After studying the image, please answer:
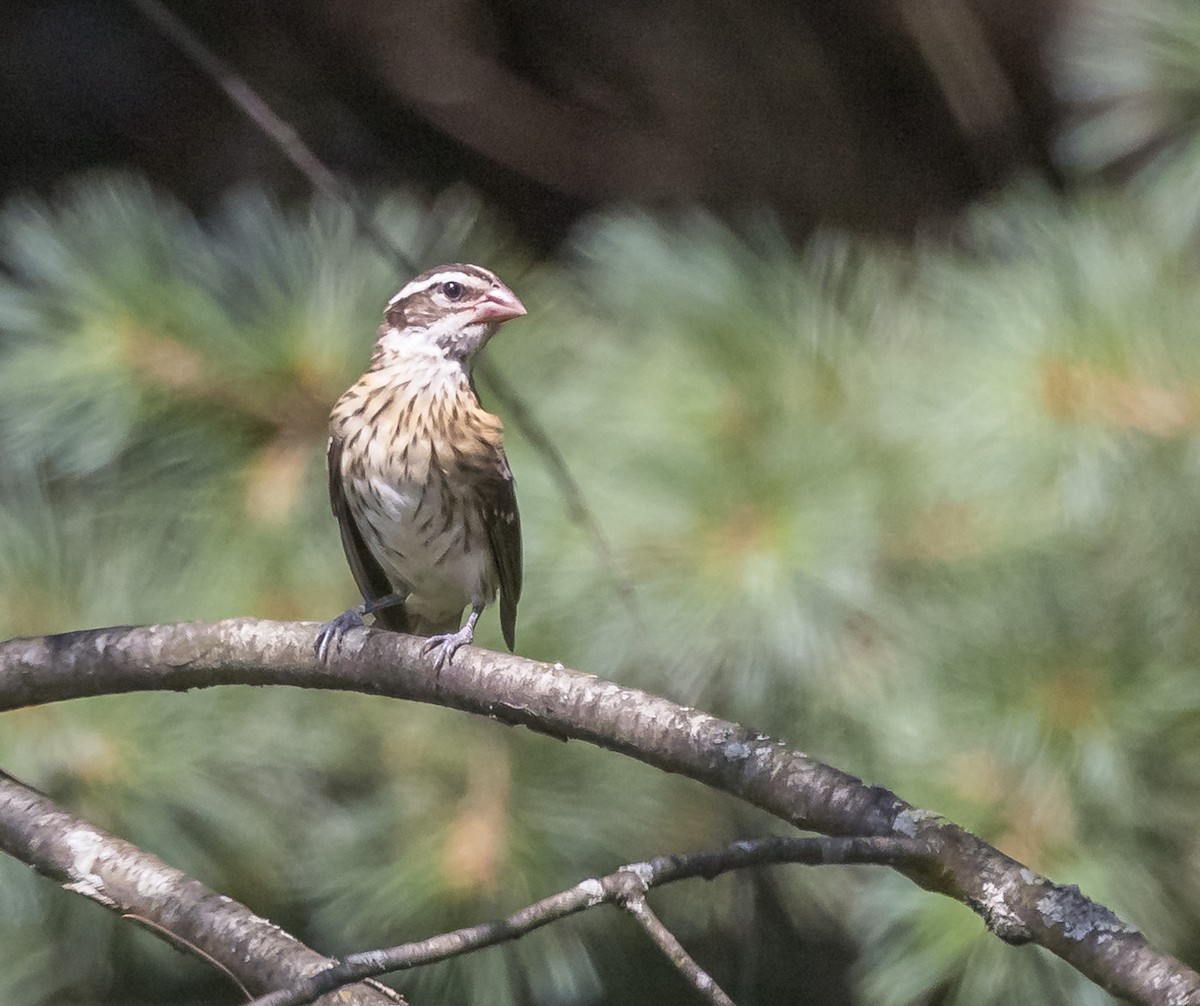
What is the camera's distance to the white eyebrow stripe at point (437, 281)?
52.0 inches

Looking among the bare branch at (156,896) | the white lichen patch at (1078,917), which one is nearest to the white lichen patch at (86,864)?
the bare branch at (156,896)

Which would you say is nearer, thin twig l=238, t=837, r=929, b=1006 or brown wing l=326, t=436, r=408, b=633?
thin twig l=238, t=837, r=929, b=1006

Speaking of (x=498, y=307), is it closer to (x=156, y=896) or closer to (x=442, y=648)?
(x=442, y=648)

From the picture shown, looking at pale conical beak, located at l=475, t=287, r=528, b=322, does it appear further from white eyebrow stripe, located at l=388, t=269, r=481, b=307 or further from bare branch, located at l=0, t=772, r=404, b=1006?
bare branch, located at l=0, t=772, r=404, b=1006

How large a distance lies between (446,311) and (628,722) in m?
0.64

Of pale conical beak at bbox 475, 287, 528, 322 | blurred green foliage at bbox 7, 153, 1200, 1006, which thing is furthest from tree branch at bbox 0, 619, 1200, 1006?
pale conical beak at bbox 475, 287, 528, 322

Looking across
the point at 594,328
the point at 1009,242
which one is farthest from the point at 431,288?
the point at 1009,242

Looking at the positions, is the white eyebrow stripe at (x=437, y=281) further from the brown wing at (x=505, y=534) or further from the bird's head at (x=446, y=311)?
the brown wing at (x=505, y=534)

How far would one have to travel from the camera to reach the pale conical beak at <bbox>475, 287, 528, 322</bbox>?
132cm

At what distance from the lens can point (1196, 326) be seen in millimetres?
1012

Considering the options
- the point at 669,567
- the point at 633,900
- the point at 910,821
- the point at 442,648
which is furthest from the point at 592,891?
the point at 669,567

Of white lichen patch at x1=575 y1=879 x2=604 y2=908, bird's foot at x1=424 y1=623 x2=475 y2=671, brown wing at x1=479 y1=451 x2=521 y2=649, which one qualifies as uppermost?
brown wing at x1=479 y1=451 x2=521 y2=649

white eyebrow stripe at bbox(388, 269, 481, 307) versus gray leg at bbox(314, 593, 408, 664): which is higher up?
white eyebrow stripe at bbox(388, 269, 481, 307)

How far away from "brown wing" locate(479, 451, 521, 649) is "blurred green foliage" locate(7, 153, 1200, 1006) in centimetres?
2
